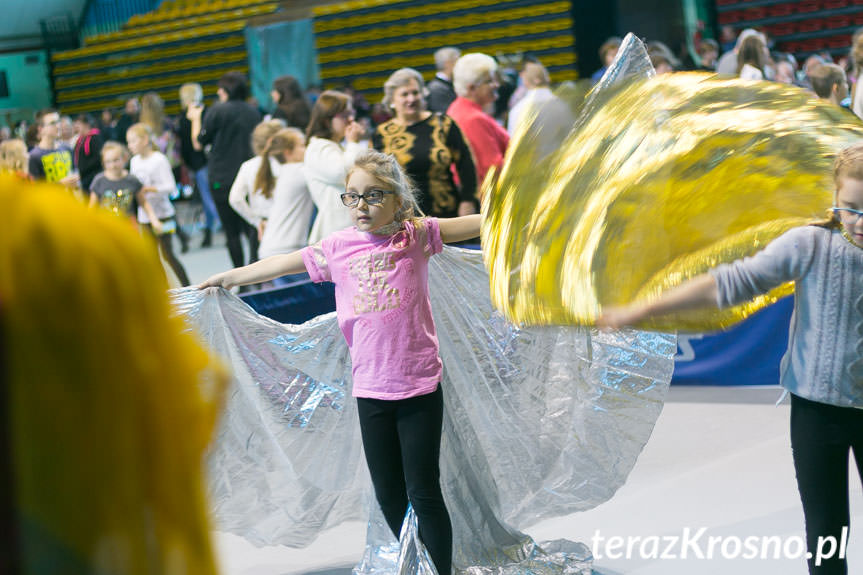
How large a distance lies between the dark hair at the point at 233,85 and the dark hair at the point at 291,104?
38 centimetres

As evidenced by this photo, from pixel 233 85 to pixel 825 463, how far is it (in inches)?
271

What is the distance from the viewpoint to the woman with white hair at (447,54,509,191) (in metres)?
5.63

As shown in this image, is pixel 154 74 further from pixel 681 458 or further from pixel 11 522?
pixel 11 522

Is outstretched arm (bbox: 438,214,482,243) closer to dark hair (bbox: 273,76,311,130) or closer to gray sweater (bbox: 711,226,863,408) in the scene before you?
gray sweater (bbox: 711,226,863,408)

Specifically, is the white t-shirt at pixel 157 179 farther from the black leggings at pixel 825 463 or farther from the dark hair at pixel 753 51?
the black leggings at pixel 825 463

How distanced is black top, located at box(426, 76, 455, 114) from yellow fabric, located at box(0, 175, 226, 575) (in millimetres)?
6397

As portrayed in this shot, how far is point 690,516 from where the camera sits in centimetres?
388

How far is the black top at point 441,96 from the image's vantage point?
7273 mm

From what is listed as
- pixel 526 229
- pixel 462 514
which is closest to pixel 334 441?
pixel 462 514

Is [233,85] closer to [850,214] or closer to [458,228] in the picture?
[458,228]

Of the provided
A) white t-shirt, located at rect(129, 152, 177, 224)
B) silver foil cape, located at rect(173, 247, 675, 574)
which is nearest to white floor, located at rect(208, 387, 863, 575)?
silver foil cape, located at rect(173, 247, 675, 574)

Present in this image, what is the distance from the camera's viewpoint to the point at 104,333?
0.95m

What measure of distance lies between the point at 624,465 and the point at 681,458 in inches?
46.7

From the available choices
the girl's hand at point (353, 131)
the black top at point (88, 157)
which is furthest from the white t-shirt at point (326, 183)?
the black top at point (88, 157)
